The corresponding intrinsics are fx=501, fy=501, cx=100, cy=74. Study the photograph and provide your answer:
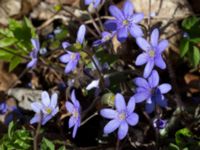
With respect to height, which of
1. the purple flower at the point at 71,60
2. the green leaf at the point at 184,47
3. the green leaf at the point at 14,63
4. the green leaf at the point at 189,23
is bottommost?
the green leaf at the point at 184,47

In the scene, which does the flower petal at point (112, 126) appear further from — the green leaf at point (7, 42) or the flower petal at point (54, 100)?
the green leaf at point (7, 42)

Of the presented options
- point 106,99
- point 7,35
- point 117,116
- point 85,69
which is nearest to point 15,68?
point 7,35

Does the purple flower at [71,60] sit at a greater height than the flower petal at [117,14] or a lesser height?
lesser

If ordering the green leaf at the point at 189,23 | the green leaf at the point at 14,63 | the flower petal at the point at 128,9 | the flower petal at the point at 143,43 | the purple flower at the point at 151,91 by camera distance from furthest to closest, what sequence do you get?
the green leaf at the point at 14,63
the green leaf at the point at 189,23
the flower petal at the point at 128,9
the flower petal at the point at 143,43
the purple flower at the point at 151,91

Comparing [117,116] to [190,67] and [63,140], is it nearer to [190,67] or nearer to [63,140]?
[63,140]

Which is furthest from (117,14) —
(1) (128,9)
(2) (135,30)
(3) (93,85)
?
(3) (93,85)

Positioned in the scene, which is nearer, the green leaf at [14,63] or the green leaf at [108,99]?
the green leaf at [108,99]

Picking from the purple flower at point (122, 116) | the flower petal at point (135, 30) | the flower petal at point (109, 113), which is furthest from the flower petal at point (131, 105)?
the flower petal at point (135, 30)

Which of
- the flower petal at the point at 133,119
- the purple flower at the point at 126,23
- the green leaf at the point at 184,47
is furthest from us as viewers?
the green leaf at the point at 184,47
